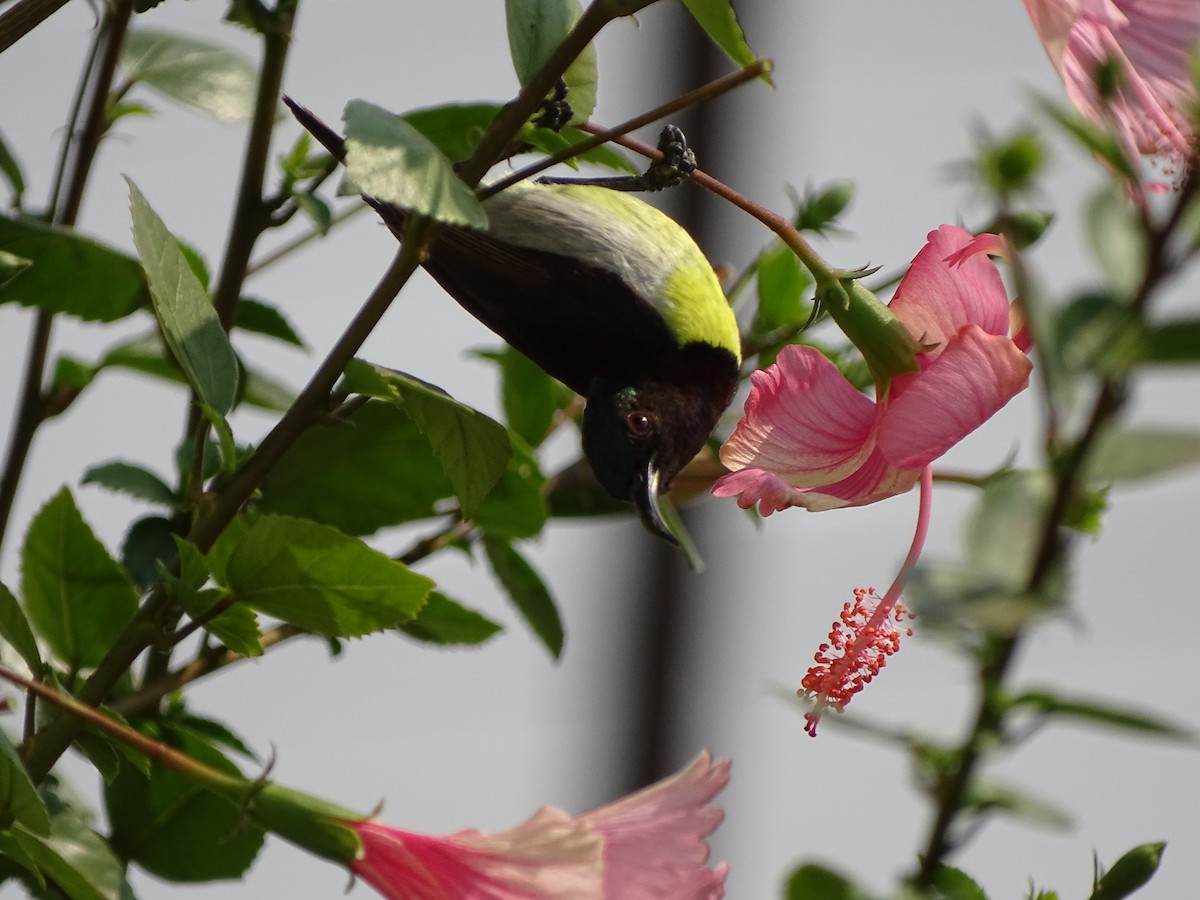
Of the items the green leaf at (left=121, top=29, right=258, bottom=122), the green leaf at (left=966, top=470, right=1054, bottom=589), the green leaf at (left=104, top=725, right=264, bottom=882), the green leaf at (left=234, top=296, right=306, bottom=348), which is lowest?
the green leaf at (left=104, top=725, right=264, bottom=882)

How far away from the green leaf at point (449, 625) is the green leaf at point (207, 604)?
0.43 ft

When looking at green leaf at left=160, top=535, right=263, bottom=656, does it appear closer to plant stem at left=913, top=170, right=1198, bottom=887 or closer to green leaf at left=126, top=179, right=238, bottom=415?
green leaf at left=126, top=179, right=238, bottom=415

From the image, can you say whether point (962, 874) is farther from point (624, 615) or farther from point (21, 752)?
point (624, 615)

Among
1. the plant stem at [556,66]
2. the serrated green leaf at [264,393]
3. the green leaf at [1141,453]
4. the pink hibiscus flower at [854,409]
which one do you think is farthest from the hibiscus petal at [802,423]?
the serrated green leaf at [264,393]

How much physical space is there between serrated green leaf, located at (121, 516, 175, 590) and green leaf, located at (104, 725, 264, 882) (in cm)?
6

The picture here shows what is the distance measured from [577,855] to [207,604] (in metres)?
0.15

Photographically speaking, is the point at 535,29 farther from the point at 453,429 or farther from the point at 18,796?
the point at 18,796

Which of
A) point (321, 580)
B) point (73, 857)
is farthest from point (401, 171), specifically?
point (73, 857)

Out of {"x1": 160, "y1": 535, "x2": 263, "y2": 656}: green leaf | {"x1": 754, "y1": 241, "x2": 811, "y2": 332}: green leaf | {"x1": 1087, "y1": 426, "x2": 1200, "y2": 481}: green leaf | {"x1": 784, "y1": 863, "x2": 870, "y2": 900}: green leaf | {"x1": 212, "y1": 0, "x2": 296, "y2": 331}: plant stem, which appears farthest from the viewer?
{"x1": 754, "y1": 241, "x2": 811, "y2": 332}: green leaf

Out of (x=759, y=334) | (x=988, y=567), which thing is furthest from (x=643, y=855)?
(x=759, y=334)

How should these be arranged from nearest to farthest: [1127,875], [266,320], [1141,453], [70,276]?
[1141,453] → [1127,875] → [70,276] → [266,320]

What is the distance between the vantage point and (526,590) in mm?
724

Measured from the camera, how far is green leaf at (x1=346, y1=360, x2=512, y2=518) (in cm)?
48

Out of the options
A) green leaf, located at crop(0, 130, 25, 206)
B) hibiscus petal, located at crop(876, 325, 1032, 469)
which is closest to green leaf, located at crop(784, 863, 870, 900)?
hibiscus petal, located at crop(876, 325, 1032, 469)
